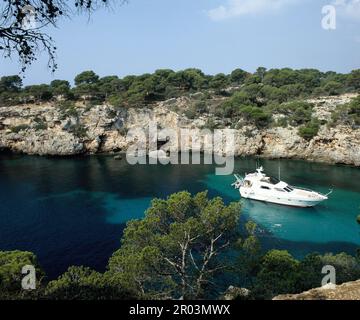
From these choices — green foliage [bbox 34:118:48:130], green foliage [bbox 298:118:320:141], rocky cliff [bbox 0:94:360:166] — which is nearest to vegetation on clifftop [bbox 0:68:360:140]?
green foliage [bbox 298:118:320:141]

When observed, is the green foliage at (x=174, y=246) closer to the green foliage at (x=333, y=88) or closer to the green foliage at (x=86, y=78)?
the green foliage at (x=333, y=88)

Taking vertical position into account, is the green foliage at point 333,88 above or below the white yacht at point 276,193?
above

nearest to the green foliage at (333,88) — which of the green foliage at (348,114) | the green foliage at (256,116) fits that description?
the green foliage at (348,114)

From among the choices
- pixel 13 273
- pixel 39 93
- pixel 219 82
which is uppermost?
pixel 219 82

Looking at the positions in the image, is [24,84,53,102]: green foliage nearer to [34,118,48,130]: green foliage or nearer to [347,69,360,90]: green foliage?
[34,118,48,130]: green foliage

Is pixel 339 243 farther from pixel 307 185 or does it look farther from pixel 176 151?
pixel 176 151

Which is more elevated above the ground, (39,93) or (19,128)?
(39,93)

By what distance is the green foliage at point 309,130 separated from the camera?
153 feet

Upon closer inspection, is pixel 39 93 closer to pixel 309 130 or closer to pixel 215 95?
pixel 215 95

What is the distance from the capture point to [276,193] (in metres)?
29.9

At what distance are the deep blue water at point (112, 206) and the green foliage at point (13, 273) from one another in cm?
561

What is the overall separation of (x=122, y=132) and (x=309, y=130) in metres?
26.6

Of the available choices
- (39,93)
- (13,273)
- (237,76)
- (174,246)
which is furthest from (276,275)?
(237,76)
